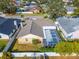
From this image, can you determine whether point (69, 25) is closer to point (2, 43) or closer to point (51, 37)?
point (51, 37)

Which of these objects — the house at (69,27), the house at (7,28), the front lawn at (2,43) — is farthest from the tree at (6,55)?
the house at (69,27)

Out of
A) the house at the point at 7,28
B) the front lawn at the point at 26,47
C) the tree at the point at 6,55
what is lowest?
the front lawn at the point at 26,47

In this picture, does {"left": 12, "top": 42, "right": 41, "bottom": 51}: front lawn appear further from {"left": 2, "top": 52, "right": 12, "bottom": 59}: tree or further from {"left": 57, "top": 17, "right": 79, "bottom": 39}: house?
{"left": 57, "top": 17, "right": 79, "bottom": 39}: house

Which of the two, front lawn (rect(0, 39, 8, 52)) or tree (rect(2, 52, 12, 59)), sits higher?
tree (rect(2, 52, 12, 59))

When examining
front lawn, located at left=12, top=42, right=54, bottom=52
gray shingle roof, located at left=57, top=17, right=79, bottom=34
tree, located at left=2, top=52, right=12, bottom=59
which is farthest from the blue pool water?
tree, located at left=2, top=52, right=12, bottom=59

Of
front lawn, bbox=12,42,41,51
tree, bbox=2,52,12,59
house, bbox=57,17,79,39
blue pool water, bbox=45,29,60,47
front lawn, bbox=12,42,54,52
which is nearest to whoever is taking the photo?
tree, bbox=2,52,12,59

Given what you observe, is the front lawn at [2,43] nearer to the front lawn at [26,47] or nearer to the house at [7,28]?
the house at [7,28]

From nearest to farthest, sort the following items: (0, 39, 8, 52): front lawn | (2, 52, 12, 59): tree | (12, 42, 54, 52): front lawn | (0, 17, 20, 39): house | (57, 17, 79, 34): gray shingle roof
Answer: (2, 52, 12, 59): tree, (12, 42, 54, 52): front lawn, (0, 39, 8, 52): front lawn, (0, 17, 20, 39): house, (57, 17, 79, 34): gray shingle roof

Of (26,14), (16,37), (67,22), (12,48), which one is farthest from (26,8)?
(12,48)
